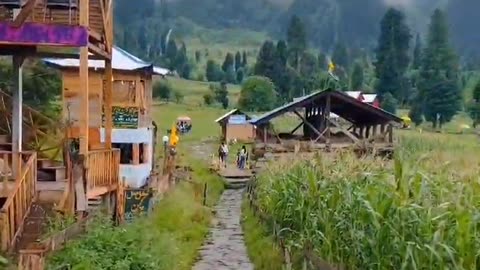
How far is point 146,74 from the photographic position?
84.9 ft

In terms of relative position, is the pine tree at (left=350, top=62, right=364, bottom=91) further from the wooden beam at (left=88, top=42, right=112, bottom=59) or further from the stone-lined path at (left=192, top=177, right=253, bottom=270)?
the wooden beam at (left=88, top=42, right=112, bottom=59)

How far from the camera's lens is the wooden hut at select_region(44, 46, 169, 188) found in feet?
81.6

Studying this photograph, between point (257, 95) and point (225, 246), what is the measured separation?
173 feet

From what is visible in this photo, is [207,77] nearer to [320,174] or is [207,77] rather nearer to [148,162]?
[148,162]

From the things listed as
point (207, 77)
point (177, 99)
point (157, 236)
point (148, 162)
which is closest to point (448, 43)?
point (177, 99)

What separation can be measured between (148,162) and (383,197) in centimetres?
1765

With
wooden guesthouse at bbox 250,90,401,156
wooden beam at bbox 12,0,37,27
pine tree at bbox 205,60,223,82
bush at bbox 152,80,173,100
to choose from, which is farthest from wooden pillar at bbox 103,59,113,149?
pine tree at bbox 205,60,223,82

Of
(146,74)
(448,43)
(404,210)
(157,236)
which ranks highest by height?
(448,43)

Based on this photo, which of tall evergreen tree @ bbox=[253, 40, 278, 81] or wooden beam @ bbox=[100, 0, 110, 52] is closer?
wooden beam @ bbox=[100, 0, 110, 52]

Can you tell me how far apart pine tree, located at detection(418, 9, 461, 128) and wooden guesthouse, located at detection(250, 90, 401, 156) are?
1653 inches

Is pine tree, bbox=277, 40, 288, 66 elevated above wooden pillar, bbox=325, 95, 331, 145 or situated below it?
above

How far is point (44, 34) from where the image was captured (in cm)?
1328

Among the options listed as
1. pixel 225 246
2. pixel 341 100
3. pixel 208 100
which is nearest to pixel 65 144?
pixel 225 246

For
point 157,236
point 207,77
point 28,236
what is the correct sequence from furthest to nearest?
point 207,77
point 157,236
point 28,236
